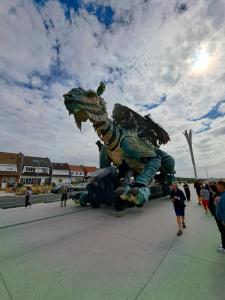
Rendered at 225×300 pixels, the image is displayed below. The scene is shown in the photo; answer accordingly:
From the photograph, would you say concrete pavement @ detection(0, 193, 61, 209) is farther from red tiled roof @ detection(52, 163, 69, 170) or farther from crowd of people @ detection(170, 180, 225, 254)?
red tiled roof @ detection(52, 163, 69, 170)

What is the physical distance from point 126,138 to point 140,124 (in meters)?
2.32

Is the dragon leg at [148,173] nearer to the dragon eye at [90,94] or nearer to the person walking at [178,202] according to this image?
the person walking at [178,202]

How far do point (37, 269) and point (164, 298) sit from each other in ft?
6.07

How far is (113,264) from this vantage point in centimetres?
267

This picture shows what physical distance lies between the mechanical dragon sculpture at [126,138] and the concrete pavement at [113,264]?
2321 millimetres

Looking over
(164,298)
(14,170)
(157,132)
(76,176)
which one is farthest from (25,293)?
(76,176)

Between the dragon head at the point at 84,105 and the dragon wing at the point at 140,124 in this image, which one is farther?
the dragon wing at the point at 140,124

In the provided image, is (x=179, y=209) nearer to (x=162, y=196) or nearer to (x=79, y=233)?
(x=79, y=233)

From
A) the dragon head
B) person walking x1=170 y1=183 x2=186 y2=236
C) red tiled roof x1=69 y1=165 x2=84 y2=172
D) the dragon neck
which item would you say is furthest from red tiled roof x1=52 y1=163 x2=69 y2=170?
person walking x1=170 y1=183 x2=186 y2=236

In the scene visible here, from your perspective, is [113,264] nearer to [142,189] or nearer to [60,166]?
[142,189]

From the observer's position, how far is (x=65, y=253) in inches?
124

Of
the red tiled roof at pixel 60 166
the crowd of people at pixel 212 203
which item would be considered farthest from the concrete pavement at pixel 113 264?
the red tiled roof at pixel 60 166

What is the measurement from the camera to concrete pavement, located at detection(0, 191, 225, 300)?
6.64 ft

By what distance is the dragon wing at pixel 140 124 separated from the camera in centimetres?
910
